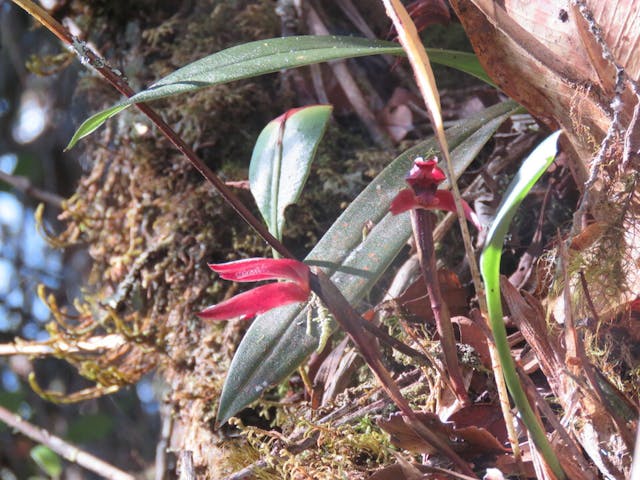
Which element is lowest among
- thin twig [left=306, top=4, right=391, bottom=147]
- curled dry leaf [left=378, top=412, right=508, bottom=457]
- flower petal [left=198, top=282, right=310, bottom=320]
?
curled dry leaf [left=378, top=412, right=508, bottom=457]

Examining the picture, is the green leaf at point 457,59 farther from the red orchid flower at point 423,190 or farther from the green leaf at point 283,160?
the red orchid flower at point 423,190

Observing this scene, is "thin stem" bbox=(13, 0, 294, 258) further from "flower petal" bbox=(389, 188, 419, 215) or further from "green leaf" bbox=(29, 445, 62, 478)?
"green leaf" bbox=(29, 445, 62, 478)

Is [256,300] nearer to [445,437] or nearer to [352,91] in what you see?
[445,437]

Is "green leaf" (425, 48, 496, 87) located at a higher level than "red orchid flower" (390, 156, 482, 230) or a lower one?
higher

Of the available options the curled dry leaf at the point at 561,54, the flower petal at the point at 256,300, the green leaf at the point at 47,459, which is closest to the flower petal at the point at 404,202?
the flower petal at the point at 256,300

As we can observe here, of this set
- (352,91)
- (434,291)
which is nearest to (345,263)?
(434,291)

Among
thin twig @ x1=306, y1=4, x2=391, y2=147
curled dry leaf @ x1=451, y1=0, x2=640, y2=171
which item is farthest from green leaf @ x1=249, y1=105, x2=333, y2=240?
thin twig @ x1=306, y1=4, x2=391, y2=147

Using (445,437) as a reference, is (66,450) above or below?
above
